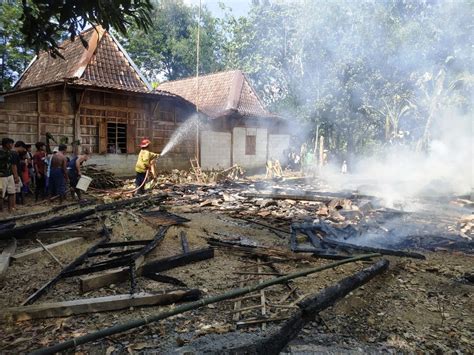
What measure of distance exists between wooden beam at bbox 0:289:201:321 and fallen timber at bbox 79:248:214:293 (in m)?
0.42

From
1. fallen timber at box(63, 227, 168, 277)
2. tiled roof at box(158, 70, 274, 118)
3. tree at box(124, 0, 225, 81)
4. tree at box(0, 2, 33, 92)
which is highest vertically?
tree at box(124, 0, 225, 81)

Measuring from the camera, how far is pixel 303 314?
3264mm

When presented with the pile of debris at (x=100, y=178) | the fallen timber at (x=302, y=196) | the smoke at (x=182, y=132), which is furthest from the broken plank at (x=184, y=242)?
the smoke at (x=182, y=132)

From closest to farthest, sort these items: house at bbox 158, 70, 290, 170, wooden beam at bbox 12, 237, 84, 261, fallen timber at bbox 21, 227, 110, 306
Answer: fallen timber at bbox 21, 227, 110, 306
wooden beam at bbox 12, 237, 84, 261
house at bbox 158, 70, 290, 170

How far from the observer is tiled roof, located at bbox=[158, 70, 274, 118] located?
2064 cm

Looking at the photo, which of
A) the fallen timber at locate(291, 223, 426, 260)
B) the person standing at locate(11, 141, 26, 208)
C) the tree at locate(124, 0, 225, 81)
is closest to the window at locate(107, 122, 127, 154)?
the person standing at locate(11, 141, 26, 208)

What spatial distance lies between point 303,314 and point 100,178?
37.0ft

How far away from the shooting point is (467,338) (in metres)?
3.35

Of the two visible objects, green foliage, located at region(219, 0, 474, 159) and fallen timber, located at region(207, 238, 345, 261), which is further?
green foliage, located at region(219, 0, 474, 159)

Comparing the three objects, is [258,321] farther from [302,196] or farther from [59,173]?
[59,173]

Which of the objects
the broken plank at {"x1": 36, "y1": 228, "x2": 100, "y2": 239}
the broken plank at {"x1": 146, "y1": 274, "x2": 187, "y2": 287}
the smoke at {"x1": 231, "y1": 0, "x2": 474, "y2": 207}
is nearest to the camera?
the broken plank at {"x1": 146, "y1": 274, "x2": 187, "y2": 287}

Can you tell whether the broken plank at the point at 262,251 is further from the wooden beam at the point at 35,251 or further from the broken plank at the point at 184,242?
the wooden beam at the point at 35,251

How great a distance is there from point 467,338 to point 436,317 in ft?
1.36

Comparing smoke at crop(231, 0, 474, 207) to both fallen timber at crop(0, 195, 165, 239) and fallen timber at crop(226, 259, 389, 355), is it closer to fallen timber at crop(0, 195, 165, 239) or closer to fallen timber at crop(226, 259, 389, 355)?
fallen timber at crop(226, 259, 389, 355)
